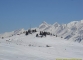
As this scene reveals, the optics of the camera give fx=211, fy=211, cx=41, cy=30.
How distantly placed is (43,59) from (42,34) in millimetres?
119231

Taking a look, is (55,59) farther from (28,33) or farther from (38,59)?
(28,33)

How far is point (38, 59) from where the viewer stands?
115 feet

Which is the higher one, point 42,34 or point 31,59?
point 42,34

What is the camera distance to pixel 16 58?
109 ft

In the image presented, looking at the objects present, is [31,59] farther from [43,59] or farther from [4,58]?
[4,58]

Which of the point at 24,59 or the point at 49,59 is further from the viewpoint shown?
the point at 49,59

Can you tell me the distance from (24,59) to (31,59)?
144cm

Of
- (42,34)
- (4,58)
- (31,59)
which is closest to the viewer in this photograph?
(4,58)

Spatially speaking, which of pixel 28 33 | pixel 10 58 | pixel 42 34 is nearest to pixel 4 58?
pixel 10 58

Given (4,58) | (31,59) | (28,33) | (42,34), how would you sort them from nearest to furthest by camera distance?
(4,58)
(31,59)
(42,34)
(28,33)

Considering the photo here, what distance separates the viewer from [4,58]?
32.1 metres

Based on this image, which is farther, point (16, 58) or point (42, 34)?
point (42, 34)

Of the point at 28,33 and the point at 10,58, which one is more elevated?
the point at 28,33

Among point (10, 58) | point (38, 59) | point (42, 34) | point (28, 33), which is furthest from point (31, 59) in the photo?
point (28, 33)
